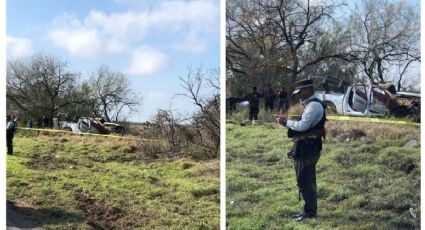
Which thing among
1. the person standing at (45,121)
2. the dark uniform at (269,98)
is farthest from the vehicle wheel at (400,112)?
the person standing at (45,121)

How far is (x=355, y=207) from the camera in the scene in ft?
12.9

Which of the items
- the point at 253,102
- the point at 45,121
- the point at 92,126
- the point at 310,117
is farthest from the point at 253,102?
the point at 45,121

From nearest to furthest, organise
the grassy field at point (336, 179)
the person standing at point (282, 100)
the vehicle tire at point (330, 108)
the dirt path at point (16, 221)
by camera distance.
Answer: the grassy field at point (336, 179) → the dirt path at point (16, 221) → the vehicle tire at point (330, 108) → the person standing at point (282, 100)

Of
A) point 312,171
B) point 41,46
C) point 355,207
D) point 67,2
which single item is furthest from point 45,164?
point 355,207

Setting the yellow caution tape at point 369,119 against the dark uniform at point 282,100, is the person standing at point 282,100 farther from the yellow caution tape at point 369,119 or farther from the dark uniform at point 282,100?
the yellow caution tape at point 369,119

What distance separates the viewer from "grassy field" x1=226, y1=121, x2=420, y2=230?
387 cm

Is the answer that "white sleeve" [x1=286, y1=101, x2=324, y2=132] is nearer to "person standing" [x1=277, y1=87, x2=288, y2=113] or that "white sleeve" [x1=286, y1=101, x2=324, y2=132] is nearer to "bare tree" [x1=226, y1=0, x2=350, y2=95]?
"person standing" [x1=277, y1=87, x2=288, y2=113]

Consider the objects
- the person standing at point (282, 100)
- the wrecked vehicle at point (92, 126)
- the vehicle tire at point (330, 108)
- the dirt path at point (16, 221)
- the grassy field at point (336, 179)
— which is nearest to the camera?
the grassy field at point (336, 179)

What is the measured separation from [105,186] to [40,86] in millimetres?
1056

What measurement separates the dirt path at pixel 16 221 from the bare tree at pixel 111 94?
101 cm

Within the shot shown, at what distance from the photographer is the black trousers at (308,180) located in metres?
4.08

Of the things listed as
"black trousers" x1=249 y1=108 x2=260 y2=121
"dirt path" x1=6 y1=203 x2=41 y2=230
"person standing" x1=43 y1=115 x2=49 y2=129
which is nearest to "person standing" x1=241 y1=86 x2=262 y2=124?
"black trousers" x1=249 y1=108 x2=260 y2=121

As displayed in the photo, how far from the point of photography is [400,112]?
3969mm

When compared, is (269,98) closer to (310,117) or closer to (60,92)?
(310,117)
